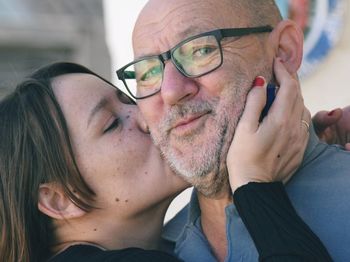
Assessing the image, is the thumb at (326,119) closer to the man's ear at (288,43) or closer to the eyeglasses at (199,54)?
the man's ear at (288,43)

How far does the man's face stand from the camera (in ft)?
5.94

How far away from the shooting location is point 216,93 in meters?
1.82

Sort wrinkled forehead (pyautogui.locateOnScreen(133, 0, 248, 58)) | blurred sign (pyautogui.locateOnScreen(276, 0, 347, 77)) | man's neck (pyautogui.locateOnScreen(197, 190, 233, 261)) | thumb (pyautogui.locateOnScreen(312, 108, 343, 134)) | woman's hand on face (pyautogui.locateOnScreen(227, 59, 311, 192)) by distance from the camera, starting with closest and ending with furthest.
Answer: woman's hand on face (pyautogui.locateOnScreen(227, 59, 311, 192)) < wrinkled forehead (pyautogui.locateOnScreen(133, 0, 248, 58)) < man's neck (pyautogui.locateOnScreen(197, 190, 233, 261)) < thumb (pyautogui.locateOnScreen(312, 108, 343, 134)) < blurred sign (pyautogui.locateOnScreen(276, 0, 347, 77))

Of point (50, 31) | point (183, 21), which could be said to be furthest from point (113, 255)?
point (50, 31)

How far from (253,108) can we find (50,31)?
7.88 m

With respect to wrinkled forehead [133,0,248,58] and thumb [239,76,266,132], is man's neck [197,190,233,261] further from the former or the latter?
wrinkled forehead [133,0,248,58]

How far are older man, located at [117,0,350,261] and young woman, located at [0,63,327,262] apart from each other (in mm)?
173

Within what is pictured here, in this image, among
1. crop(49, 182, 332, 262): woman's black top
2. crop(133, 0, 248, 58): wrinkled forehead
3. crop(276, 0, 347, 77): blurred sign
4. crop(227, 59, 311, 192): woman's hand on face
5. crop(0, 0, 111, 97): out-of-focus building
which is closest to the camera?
crop(49, 182, 332, 262): woman's black top

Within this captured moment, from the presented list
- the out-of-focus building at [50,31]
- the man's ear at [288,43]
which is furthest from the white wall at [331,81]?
the out-of-focus building at [50,31]

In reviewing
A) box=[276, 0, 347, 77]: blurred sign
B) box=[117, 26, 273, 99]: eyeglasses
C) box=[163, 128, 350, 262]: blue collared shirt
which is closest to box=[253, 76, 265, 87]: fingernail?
box=[117, 26, 273, 99]: eyeglasses

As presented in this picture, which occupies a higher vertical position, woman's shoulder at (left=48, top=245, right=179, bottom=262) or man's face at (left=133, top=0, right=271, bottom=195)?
man's face at (left=133, top=0, right=271, bottom=195)

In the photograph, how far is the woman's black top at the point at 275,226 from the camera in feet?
5.17

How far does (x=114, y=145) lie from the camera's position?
6.87 feet

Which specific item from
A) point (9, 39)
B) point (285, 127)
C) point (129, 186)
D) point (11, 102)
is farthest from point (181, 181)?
point (9, 39)
